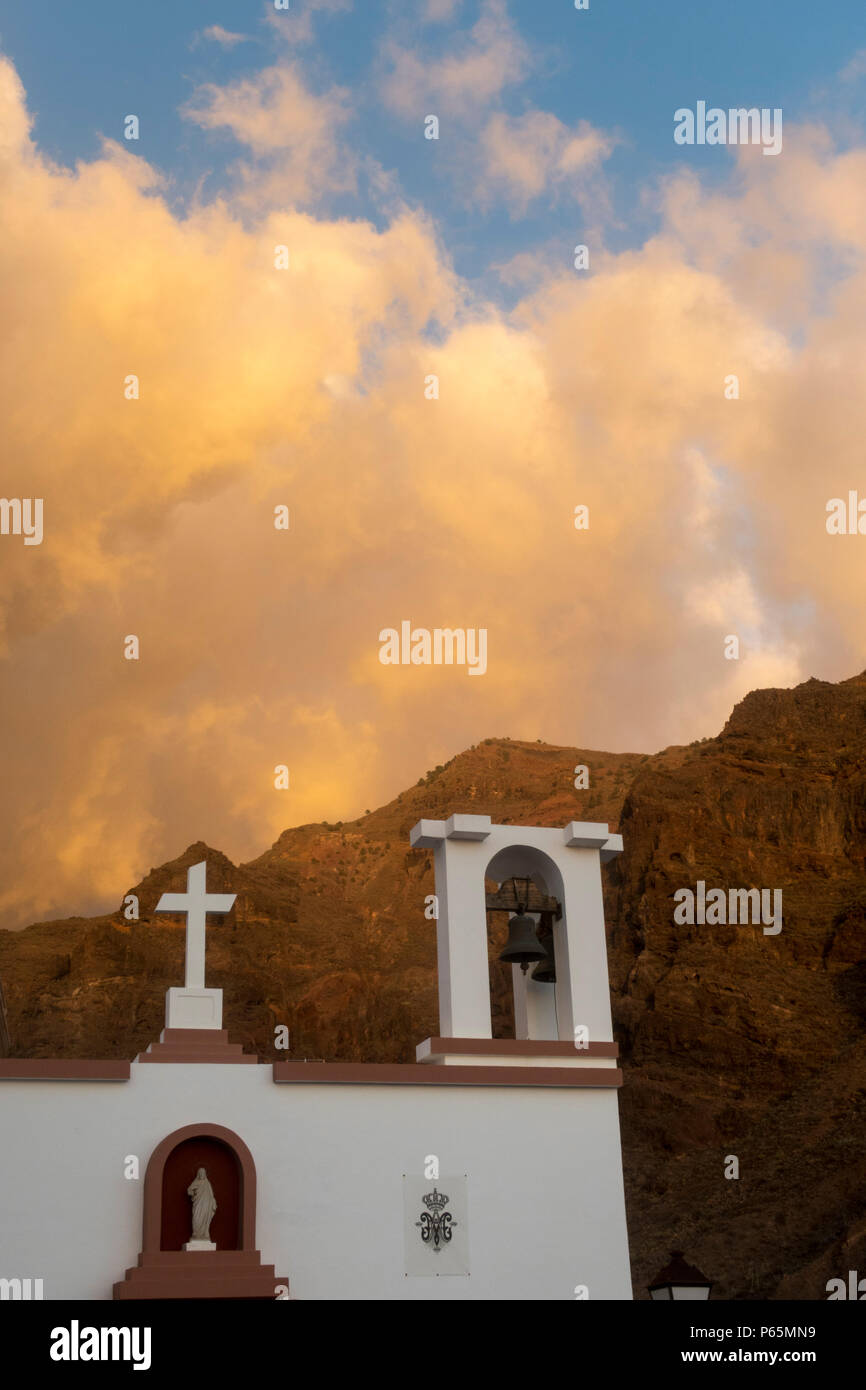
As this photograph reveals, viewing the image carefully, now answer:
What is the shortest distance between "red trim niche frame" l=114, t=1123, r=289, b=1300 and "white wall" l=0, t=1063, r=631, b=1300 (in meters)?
0.14

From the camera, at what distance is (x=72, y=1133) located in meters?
11.5

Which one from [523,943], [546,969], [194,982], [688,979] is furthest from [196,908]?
[688,979]

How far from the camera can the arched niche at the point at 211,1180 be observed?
1145 cm

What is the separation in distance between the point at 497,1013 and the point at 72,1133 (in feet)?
111

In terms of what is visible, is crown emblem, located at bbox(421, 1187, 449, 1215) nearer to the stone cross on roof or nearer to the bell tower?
the bell tower

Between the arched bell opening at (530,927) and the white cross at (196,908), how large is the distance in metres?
2.70

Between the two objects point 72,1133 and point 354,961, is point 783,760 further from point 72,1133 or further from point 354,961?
point 72,1133

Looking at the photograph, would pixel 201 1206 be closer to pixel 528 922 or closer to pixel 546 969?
pixel 528 922

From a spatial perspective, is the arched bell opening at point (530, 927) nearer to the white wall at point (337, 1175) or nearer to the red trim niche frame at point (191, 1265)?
the white wall at point (337, 1175)

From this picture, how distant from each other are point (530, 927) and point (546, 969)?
760 mm

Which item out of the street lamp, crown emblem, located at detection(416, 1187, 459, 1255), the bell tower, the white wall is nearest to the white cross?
the white wall

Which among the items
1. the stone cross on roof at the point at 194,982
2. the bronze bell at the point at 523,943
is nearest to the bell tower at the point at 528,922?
the bronze bell at the point at 523,943
